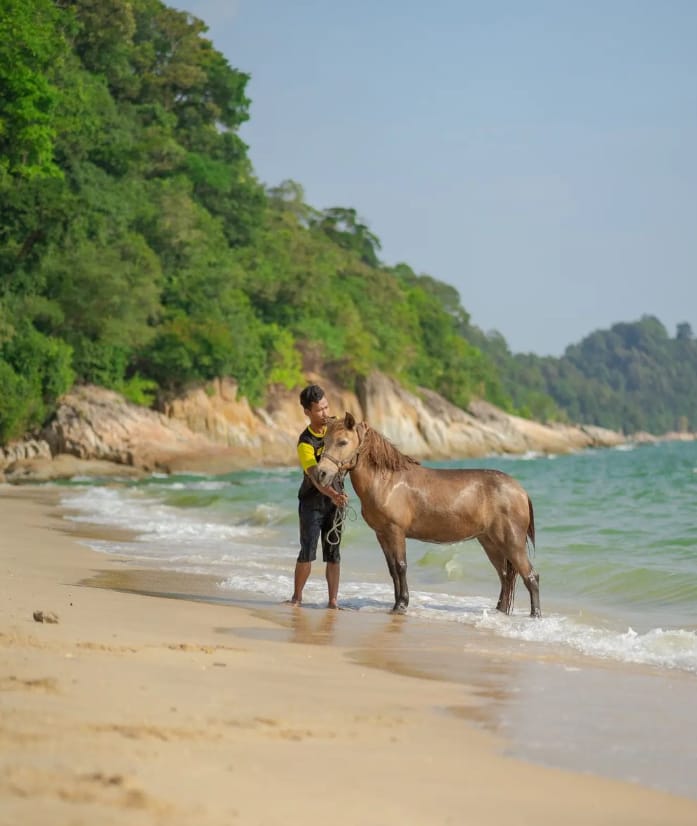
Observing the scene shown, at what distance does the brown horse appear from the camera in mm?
10141

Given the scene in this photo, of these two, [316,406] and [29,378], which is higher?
[29,378]

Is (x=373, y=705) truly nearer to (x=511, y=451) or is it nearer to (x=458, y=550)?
(x=458, y=550)

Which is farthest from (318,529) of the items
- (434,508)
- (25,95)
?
(25,95)

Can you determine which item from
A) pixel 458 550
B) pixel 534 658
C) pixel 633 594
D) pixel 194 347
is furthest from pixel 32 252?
pixel 534 658

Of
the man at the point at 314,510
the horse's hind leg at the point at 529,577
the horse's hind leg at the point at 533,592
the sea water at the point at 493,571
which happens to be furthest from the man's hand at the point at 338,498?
the horse's hind leg at the point at 533,592

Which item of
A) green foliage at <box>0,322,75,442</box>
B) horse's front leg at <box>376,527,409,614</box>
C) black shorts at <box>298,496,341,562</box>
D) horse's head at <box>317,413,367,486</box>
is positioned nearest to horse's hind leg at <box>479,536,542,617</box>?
horse's front leg at <box>376,527,409,614</box>

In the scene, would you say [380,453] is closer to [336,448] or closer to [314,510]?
[336,448]

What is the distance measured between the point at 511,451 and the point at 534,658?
77817 mm

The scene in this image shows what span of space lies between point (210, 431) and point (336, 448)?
43.4 m

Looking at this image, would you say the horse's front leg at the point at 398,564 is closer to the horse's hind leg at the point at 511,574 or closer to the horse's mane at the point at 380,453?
the horse's mane at the point at 380,453

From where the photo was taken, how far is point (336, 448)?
9789 millimetres

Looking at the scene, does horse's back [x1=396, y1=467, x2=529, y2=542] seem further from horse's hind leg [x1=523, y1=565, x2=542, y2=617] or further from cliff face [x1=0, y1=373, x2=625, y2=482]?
cliff face [x1=0, y1=373, x2=625, y2=482]

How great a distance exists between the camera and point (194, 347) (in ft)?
171

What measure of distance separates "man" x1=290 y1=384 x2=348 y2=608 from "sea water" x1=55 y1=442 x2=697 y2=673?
0.98 ft
